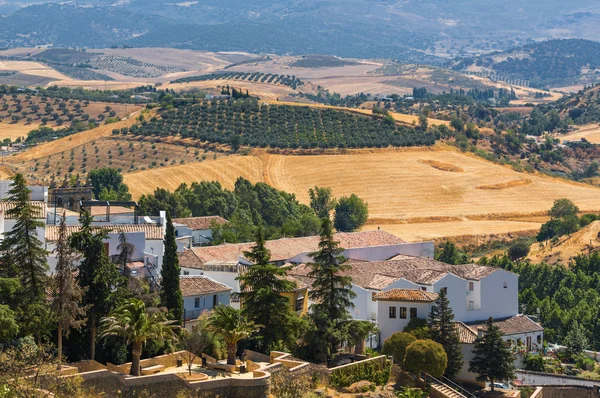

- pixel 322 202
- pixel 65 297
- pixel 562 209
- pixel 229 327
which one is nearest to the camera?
pixel 65 297

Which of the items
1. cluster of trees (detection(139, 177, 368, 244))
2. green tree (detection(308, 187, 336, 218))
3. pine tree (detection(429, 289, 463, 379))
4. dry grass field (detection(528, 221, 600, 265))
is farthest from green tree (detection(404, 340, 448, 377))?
green tree (detection(308, 187, 336, 218))

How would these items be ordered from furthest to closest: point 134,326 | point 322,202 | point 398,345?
point 322,202
point 398,345
point 134,326

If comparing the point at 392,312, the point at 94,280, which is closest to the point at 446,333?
the point at 392,312

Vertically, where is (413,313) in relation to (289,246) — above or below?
below

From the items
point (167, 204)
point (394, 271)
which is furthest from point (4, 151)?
point (394, 271)

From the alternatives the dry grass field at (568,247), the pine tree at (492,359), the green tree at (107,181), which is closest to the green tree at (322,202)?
the green tree at (107,181)

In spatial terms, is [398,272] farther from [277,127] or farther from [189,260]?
[277,127]
